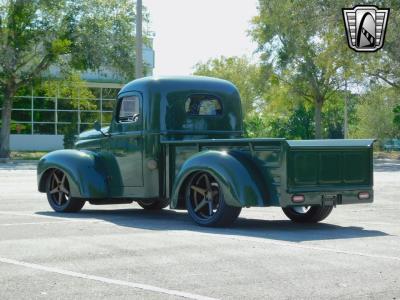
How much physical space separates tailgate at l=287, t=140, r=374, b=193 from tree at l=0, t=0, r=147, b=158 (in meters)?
32.3

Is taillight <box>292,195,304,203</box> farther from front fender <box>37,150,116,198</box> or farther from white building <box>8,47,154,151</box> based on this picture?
white building <box>8,47,154,151</box>

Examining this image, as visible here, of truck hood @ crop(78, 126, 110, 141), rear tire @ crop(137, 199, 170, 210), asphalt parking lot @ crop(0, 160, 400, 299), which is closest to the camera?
asphalt parking lot @ crop(0, 160, 400, 299)

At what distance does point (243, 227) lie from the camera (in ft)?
36.3

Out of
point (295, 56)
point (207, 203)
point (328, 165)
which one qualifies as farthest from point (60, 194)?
point (295, 56)

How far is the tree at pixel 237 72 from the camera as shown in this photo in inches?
2992

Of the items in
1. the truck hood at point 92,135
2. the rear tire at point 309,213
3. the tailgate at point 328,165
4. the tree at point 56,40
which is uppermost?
the tree at point 56,40

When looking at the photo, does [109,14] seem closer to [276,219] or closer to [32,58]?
[32,58]

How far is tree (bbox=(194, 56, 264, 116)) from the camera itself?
7600 centimetres

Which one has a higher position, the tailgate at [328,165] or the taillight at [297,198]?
the tailgate at [328,165]

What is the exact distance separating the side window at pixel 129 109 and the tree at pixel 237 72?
197 feet

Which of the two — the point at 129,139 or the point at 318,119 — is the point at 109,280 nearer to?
the point at 129,139

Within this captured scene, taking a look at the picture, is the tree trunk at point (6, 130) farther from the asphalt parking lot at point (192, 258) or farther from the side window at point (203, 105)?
the side window at point (203, 105)

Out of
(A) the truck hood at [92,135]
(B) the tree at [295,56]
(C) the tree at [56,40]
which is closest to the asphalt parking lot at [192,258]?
(A) the truck hood at [92,135]

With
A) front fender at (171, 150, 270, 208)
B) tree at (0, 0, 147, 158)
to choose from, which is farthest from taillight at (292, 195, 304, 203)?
tree at (0, 0, 147, 158)
